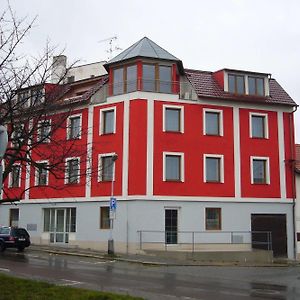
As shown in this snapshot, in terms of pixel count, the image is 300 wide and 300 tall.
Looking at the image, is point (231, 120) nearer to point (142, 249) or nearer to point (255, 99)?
point (255, 99)

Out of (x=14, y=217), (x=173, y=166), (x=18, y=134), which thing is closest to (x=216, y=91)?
(x=173, y=166)

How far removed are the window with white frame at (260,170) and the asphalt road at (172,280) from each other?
9.84 m

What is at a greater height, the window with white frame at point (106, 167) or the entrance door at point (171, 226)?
the window with white frame at point (106, 167)

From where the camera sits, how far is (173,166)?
103 ft

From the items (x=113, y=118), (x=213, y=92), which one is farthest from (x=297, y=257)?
(x=113, y=118)

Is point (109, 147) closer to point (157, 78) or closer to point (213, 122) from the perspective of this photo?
point (157, 78)

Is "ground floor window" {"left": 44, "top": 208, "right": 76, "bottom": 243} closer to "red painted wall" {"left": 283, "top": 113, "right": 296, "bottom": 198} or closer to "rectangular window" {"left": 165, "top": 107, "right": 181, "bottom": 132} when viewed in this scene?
"rectangular window" {"left": 165, "top": 107, "right": 181, "bottom": 132}

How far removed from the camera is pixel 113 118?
32219mm

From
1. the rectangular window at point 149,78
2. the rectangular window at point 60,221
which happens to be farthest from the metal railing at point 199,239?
the rectangular window at point 149,78

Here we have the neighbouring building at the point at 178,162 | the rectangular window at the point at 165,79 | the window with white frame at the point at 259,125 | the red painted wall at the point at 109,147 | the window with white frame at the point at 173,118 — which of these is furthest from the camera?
the window with white frame at the point at 259,125

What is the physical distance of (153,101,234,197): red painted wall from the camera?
3092 cm

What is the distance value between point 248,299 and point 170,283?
150 inches

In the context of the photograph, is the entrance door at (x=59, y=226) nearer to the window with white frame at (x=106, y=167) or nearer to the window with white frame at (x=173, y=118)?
the window with white frame at (x=106, y=167)

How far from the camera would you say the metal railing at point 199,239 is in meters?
29.7
